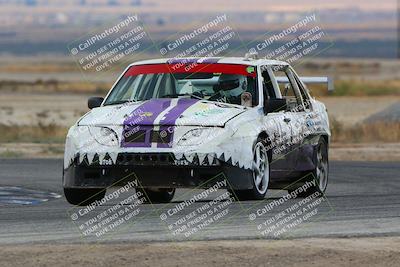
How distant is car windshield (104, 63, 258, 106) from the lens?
46.8ft

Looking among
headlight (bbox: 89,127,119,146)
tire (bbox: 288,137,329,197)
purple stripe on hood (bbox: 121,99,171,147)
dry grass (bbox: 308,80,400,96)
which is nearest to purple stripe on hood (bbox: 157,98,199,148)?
purple stripe on hood (bbox: 121,99,171,147)

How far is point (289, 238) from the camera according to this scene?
10.7 m

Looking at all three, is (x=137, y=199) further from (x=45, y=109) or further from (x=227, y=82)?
(x=45, y=109)

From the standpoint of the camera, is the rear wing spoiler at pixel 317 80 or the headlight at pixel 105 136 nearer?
the headlight at pixel 105 136

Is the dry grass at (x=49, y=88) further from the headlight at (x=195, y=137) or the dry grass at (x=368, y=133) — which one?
the headlight at (x=195, y=137)

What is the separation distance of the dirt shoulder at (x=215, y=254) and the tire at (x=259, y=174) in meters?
2.81

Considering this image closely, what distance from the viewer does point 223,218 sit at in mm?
12102

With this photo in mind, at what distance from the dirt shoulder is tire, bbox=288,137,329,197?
192 inches

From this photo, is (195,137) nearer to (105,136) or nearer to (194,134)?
(194,134)

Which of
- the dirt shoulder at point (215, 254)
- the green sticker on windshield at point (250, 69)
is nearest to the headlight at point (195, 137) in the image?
the green sticker on windshield at point (250, 69)

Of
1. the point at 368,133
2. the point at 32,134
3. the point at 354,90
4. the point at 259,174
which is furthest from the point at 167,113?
the point at 354,90

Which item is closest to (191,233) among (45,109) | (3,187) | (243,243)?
(243,243)

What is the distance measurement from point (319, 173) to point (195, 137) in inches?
120

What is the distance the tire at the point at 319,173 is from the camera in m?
15.4
